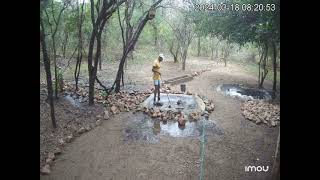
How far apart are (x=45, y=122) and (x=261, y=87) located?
111 inches

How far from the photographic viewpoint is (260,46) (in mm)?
4984

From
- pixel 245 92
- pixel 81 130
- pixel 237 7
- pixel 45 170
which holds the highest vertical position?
pixel 237 7

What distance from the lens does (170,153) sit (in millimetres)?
3791

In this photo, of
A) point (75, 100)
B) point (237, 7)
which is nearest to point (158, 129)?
point (75, 100)

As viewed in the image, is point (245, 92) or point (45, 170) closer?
point (45, 170)

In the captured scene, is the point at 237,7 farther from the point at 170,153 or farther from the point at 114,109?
the point at 114,109

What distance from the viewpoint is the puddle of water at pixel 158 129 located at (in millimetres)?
3987

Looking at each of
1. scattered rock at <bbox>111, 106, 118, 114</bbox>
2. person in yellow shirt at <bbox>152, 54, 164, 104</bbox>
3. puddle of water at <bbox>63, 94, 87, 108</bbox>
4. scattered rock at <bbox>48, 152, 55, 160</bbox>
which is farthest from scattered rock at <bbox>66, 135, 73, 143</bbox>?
person in yellow shirt at <bbox>152, 54, 164, 104</bbox>

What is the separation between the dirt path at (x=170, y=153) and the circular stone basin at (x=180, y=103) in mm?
238

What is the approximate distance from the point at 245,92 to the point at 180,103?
918 mm

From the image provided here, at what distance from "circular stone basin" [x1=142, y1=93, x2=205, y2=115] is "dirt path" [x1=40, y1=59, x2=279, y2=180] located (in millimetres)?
238

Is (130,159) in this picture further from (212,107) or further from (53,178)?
(212,107)
